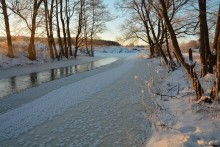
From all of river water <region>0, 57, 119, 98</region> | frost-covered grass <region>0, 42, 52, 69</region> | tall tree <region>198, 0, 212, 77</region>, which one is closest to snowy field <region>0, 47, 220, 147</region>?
A: tall tree <region>198, 0, 212, 77</region>

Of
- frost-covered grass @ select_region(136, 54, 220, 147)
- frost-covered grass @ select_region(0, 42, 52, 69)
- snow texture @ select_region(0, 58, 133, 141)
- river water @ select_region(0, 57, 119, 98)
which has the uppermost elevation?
frost-covered grass @ select_region(0, 42, 52, 69)

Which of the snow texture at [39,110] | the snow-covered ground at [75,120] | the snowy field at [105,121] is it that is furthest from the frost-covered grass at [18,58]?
the snowy field at [105,121]

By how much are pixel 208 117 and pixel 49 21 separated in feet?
90.9

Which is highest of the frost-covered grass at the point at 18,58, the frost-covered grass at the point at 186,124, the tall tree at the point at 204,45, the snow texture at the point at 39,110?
the tall tree at the point at 204,45

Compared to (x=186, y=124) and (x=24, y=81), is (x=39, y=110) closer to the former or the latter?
(x=186, y=124)

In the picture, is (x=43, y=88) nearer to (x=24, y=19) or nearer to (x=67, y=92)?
(x=67, y=92)

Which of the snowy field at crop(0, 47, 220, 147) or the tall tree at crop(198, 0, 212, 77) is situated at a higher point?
the tall tree at crop(198, 0, 212, 77)

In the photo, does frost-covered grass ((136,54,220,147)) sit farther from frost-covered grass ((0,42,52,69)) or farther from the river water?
frost-covered grass ((0,42,52,69))

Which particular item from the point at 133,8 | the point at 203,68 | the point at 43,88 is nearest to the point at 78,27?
the point at 133,8

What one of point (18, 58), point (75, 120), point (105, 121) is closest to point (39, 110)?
point (75, 120)

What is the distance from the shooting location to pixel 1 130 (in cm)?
559

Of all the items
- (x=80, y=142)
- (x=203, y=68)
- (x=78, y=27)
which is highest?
(x=78, y=27)

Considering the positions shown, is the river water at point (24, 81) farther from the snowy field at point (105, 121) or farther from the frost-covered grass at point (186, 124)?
the frost-covered grass at point (186, 124)

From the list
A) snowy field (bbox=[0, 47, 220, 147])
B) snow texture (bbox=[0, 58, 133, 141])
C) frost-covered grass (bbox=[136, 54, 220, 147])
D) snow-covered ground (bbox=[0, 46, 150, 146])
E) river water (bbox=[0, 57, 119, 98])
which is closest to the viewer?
frost-covered grass (bbox=[136, 54, 220, 147])
